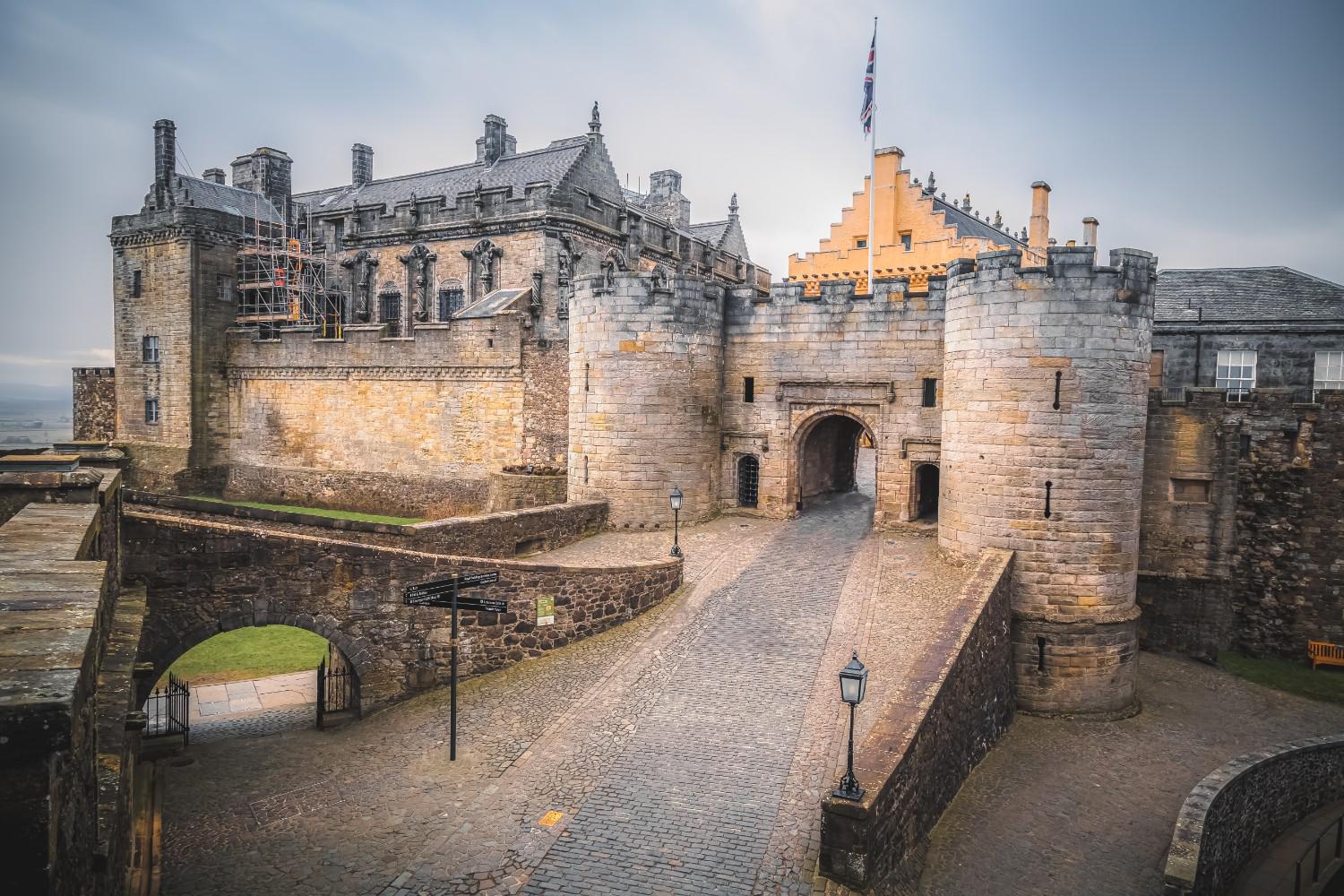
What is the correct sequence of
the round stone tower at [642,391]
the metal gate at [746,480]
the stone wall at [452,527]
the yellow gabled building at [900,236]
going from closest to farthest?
the stone wall at [452,527] < the round stone tower at [642,391] < the metal gate at [746,480] < the yellow gabled building at [900,236]

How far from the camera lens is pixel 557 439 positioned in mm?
25578

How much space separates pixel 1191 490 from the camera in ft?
63.8

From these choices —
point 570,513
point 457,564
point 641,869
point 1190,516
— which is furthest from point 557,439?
point 641,869

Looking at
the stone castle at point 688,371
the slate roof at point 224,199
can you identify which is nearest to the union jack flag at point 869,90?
the stone castle at point 688,371

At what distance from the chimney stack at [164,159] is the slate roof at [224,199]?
333mm

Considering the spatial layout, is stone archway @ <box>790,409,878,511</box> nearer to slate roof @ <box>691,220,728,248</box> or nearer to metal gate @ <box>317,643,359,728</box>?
metal gate @ <box>317,643,359,728</box>

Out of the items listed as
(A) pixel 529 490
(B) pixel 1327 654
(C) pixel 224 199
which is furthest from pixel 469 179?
(B) pixel 1327 654

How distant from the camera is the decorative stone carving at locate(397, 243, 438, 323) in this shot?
32.2m

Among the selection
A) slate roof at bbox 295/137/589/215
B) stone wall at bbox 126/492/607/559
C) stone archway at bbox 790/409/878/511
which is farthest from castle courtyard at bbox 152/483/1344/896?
slate roof at bbox 295/137/589/215

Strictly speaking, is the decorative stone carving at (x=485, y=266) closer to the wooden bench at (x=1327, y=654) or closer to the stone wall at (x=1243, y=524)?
the stone wall at (x=1243, y=524)

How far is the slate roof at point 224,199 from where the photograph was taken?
33125 mm

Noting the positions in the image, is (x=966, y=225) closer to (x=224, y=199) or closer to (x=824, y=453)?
(x=824, y=453)

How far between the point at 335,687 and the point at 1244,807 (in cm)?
1394

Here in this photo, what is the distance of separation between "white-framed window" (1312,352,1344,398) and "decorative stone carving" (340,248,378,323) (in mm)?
30088
